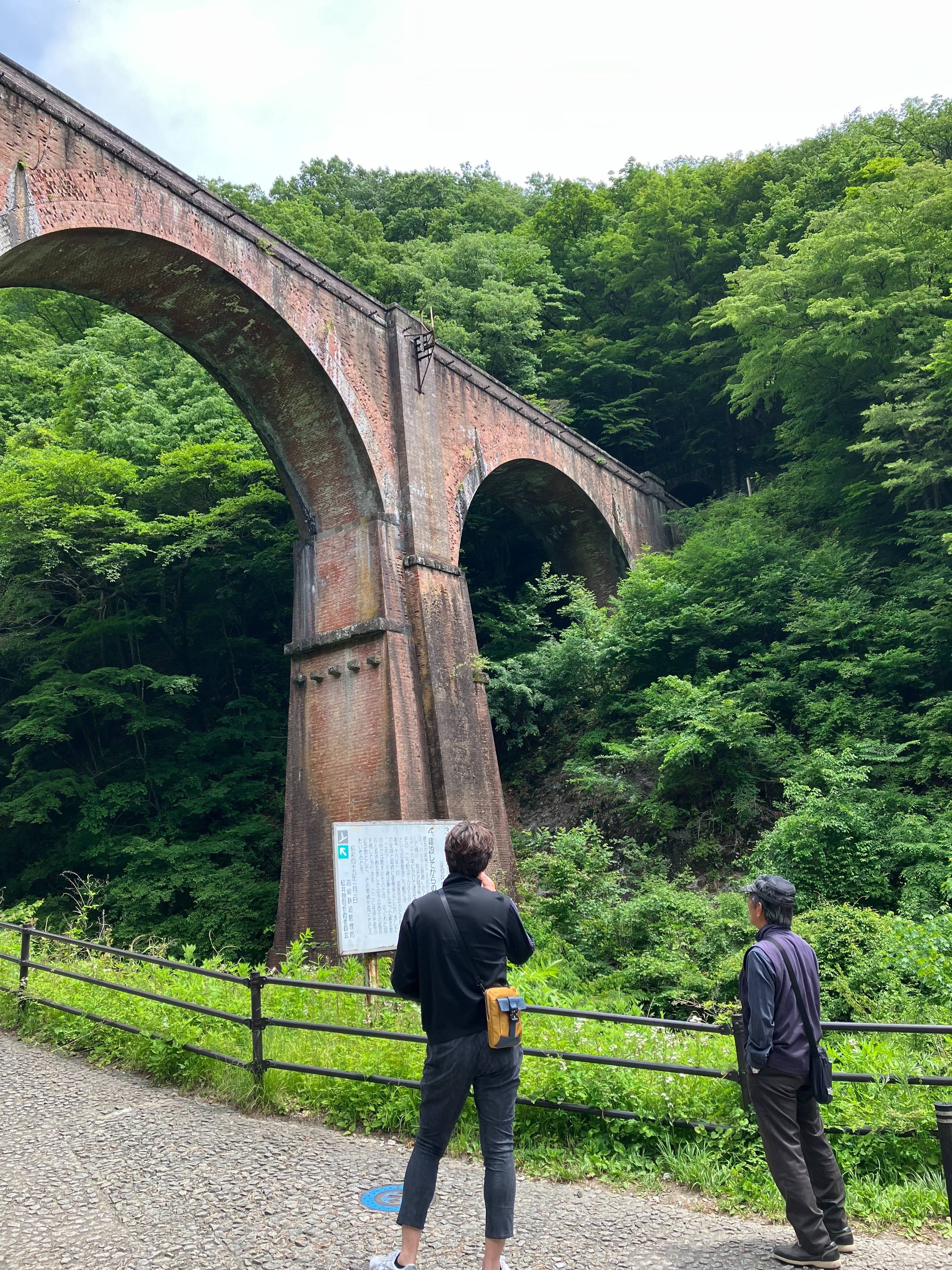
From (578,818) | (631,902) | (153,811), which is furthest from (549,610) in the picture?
(631,902)

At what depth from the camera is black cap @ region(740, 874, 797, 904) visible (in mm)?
3398

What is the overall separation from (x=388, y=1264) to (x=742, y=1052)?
1516mm

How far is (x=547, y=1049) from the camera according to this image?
437 centimetres

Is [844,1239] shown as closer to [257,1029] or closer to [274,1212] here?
[274,1212]

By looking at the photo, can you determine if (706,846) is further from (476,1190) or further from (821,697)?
(476,1190)

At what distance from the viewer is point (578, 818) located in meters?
14.1

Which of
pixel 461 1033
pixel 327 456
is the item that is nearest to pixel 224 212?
pixel 327 456

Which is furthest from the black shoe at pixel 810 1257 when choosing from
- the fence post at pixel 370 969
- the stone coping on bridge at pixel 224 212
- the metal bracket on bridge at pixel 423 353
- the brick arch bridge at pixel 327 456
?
the metal bracket on bridge at pixel 423 353

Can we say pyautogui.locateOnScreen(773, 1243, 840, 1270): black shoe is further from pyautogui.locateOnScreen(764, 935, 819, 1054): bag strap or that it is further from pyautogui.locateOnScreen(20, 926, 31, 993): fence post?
pyautogui.locateOnScreen(20, 926, 31, 993): fence post

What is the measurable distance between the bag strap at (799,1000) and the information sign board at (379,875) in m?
3.31

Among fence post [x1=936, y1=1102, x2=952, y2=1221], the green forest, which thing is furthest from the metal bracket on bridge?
fence post [x1=936, y1=1102, x2=952, y2=1221]

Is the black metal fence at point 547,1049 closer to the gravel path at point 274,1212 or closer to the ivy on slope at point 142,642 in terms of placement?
the gravel path at point 274,1212

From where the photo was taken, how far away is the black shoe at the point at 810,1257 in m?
3.10

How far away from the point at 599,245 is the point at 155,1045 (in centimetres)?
2748
